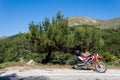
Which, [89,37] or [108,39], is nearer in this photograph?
[89,37]

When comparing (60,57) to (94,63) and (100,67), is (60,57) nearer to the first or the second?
(94,63)

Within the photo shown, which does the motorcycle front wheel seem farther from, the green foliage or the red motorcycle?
the green foliage

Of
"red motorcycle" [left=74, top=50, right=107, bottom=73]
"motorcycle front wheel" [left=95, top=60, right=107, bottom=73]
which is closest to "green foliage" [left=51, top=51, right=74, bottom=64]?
"red motorcycle" [left=74, top=50, right=107, bottom=73]

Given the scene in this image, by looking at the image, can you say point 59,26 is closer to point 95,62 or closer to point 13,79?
point 95,62

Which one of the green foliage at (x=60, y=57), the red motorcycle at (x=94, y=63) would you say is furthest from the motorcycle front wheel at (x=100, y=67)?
the green foliage at (x=60, y=57)

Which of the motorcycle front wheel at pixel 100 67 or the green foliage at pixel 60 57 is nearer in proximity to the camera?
the motorcycle front wheel at pixel 100 67

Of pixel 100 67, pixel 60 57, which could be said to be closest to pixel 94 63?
pixel 100 67

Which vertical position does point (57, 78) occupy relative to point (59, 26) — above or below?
below

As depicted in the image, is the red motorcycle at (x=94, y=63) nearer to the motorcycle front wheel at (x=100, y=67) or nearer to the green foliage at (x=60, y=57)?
the motorcycle front wheel at (x=100, y=67)

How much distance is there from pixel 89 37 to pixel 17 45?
20.8 feet

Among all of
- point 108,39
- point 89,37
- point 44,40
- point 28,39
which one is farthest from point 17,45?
point 108,39

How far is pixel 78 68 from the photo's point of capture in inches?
492

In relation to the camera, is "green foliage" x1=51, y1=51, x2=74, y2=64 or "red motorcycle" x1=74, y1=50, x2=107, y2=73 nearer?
"red motorcycle" x1=74, y1=50, x2=107, y2=73

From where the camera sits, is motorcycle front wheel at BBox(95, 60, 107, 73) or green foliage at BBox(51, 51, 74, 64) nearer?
motorcycle front wheel at BBox(95, 60, 107, 73)
